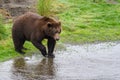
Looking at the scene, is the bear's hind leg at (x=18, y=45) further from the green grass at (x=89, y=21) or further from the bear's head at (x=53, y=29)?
the green grass at (x=89, y=21)

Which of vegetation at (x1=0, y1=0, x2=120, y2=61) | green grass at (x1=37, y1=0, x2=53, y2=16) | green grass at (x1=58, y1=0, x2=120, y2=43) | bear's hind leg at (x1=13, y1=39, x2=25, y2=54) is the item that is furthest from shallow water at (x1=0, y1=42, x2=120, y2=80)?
green grass at (x1=37, y1=0, x2=53, y2=16)

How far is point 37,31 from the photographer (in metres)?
12.7

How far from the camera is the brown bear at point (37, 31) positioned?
12352 millimetres

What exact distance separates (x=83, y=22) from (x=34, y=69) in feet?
20.9

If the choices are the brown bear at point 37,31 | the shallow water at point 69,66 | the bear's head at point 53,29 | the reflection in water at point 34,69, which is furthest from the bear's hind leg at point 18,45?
the bear's head at point 53,29

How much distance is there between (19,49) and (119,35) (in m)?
4.49

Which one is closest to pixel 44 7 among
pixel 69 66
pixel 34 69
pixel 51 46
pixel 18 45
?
pixel 18 45

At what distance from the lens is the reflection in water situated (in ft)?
35.7

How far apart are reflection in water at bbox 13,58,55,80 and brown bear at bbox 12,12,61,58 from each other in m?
0.54

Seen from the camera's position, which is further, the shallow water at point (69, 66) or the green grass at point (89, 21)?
the green grass at point (89, 21)

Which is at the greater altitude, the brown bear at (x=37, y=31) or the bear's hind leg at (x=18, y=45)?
the brown bear at (x=37, y=31)

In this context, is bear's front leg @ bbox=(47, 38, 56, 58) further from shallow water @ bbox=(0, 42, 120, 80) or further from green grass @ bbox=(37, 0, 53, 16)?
green grass @ bbox=(37, 0, 53, 16)

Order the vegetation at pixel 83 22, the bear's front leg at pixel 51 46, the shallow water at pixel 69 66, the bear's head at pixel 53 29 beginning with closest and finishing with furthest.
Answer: the shallow water at pixel 69 66
the bear's head at pixel 53 29
the bear's front leg at pixel 51 46
the vegetation at pixel 83 22

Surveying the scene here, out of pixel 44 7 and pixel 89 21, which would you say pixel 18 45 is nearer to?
pixel 44 7
